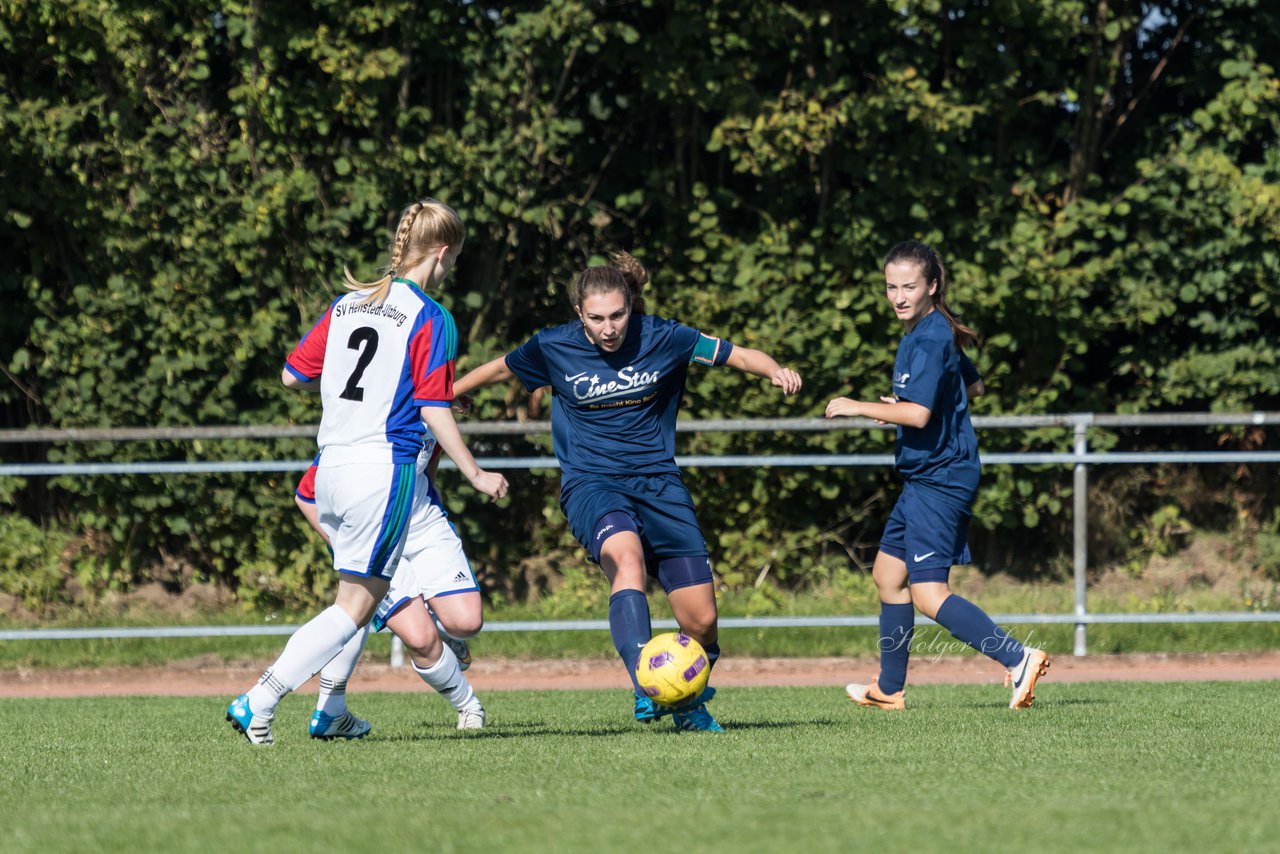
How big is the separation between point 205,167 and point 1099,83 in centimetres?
614

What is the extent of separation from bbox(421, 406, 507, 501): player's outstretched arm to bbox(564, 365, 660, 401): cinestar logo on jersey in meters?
0.82

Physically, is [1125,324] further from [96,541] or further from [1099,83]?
[96,541]

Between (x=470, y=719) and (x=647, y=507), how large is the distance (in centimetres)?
106

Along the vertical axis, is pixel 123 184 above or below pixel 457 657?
above

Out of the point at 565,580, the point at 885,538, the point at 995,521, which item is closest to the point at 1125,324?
the point at 995,521

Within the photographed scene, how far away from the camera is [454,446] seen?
5.16 meters

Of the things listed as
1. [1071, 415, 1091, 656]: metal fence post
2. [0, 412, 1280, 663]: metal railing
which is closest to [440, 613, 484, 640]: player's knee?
[0, 412, 1280, 663]: metal railing

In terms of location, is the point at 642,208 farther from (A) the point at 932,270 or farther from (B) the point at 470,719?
(B) the point at 470,719

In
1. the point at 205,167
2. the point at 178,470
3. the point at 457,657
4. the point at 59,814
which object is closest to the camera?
the point at 59,814

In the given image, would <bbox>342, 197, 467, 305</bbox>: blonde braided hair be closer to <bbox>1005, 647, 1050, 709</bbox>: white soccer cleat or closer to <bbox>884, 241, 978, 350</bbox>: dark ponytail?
<bbox>884, 241, 978, 350</bbox>: dark ponytail

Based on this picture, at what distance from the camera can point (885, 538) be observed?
256 inches

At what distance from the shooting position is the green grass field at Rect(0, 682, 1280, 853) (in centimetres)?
345

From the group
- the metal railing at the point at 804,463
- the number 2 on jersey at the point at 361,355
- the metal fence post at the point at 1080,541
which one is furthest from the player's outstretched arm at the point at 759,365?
the metal fence post at the point at 1080,541

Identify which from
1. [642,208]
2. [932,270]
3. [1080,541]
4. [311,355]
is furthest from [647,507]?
[642,208]
